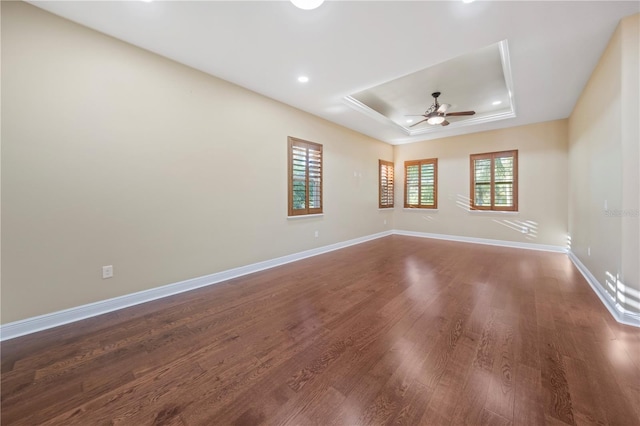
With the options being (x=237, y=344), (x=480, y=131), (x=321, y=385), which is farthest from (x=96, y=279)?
(x=480, y=131)

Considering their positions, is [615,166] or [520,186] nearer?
[615,166]

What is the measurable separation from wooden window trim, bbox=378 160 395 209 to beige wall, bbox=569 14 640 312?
398cm

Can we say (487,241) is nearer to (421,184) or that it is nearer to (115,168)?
(421,184)

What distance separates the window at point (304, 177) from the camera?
4.28m

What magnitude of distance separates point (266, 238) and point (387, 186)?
4.52 meters

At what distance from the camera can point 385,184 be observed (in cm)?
704

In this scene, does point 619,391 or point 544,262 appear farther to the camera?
point 544,262

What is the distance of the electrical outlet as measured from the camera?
2.43 metres

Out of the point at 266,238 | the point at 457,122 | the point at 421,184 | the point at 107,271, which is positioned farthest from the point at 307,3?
the point at 421,184

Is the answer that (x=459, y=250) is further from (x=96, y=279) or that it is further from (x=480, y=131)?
(x=96, y=279)

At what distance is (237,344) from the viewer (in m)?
1.91

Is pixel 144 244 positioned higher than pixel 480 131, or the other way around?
pixel 480 131

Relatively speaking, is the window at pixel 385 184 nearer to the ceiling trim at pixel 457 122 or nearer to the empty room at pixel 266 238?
the ceiling trim at pixel 457 122

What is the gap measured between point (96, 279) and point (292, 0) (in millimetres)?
3195
